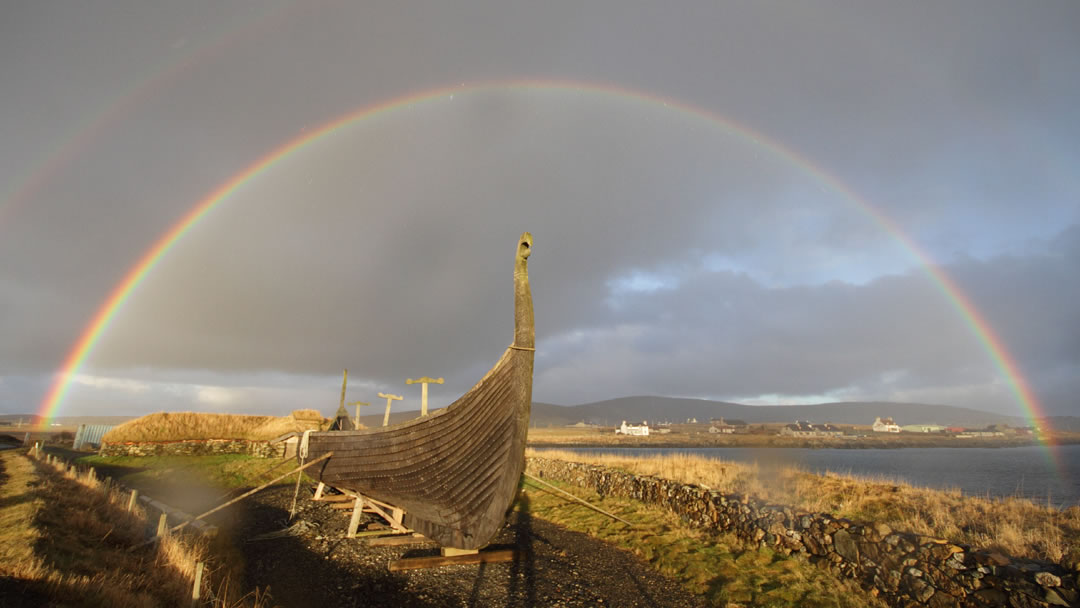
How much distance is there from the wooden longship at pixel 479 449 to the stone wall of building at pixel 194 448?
76.8 ft

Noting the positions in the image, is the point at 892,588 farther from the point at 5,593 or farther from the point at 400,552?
the point at 5,593

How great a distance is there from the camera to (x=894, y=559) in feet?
26.5

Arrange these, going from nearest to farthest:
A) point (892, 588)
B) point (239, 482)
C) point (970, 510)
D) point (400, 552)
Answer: point (892, 588), point (970, 510), point (400, 552), point (239, 482)

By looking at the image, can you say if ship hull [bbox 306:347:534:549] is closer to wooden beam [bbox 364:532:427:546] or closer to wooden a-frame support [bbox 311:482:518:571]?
wooden a-frame support [bbox 311:482:518:571]

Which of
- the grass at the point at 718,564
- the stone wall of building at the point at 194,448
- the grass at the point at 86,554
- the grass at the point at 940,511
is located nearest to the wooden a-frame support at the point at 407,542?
the grass at the point at 86,554

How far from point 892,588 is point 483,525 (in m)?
6.97

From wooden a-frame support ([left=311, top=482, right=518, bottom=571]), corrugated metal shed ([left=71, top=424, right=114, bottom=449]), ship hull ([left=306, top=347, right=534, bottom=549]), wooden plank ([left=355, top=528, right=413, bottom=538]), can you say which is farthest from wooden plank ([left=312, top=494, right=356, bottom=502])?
corrugated metal shed ([left=71, top=424, right=114, bottom=449])

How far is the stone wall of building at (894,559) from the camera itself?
6.24 meters

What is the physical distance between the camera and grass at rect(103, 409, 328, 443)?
96.3ft

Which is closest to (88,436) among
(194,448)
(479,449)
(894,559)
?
(194,448)

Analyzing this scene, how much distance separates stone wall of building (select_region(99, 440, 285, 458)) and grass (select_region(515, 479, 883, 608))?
21930 mm

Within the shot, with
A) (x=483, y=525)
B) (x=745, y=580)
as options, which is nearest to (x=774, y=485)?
(x=745, y=580)

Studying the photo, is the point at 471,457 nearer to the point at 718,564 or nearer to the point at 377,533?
the point at 718,564

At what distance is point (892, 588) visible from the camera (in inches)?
316
